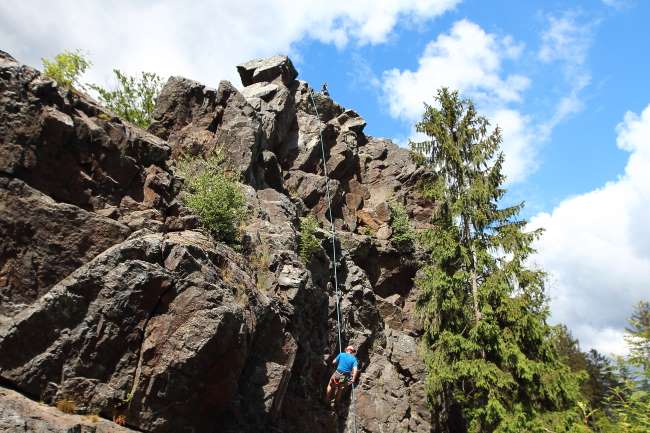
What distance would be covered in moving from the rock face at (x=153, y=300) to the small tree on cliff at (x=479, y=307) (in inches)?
99.8

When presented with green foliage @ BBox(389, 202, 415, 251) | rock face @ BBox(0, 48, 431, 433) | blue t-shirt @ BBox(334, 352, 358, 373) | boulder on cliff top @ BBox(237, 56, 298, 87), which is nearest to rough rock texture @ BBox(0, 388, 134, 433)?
rock face @ BBox(0, 48, 431, 433)

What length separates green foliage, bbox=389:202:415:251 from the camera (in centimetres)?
2259

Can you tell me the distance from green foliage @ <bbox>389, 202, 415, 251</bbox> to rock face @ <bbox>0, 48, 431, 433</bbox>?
3.93 m

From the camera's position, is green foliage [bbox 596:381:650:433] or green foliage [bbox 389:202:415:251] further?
green foliage [bbox 389:202:415:251]

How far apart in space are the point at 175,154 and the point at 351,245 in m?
8.58

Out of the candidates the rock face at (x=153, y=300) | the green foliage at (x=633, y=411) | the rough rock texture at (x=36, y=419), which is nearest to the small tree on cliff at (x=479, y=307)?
the rock face at (x=153, y=300)

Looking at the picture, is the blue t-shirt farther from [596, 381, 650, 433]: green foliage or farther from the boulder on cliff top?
the boulder on cliff top

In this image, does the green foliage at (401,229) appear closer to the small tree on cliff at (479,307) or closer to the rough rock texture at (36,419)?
the small tree on cliff at (479,307)

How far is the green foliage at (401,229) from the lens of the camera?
2259 centimetres

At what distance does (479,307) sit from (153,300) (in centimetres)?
1155

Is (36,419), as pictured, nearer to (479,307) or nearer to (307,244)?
(307,244)

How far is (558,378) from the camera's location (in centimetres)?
1457

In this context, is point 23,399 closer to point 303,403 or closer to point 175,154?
point 303,403

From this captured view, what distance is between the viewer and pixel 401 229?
2302 centimetres
